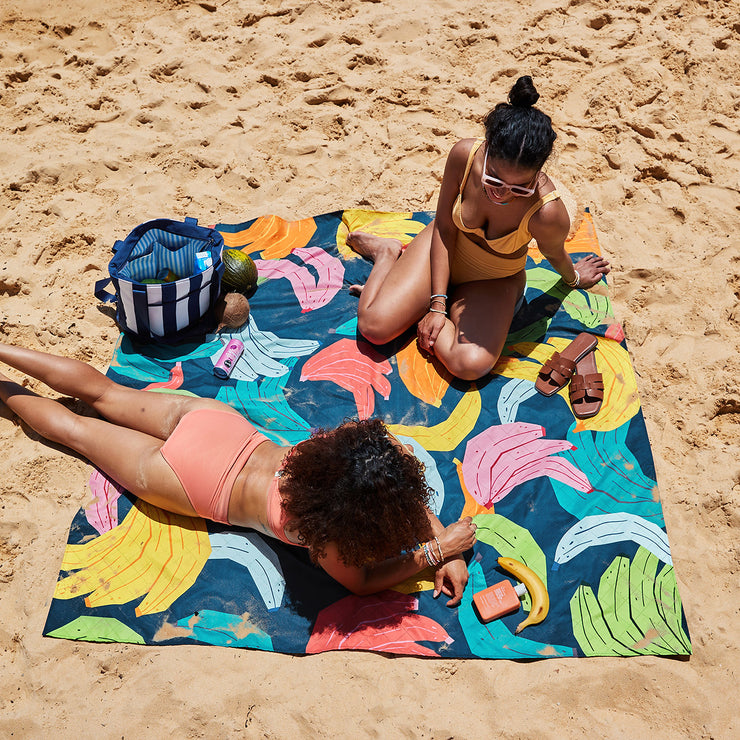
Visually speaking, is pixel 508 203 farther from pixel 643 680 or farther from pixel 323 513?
pixel 643 680

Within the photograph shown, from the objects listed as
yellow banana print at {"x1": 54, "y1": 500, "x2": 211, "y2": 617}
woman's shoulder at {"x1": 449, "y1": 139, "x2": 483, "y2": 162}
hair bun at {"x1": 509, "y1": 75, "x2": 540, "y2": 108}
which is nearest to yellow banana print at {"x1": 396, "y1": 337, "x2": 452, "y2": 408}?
woman's shoulder at {"x1": 449, "y1": 139, "x2": 483, "y2": 162}

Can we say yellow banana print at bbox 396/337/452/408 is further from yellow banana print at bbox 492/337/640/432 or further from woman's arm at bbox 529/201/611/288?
woman's arm at bbox 529/201/611/288

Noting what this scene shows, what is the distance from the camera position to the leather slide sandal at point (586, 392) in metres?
3.50

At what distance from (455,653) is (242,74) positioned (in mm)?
4872

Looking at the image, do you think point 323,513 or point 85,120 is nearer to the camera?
point 323,513

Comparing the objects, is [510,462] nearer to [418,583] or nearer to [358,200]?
[418,583]

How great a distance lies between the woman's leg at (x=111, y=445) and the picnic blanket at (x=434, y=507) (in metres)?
0.25

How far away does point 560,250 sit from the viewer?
3516 mm

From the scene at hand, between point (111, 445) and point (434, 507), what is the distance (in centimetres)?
168

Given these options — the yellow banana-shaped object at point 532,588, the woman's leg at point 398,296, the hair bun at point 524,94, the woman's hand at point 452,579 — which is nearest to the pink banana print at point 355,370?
the woman's leg at point 398,296

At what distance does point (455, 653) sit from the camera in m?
2.83

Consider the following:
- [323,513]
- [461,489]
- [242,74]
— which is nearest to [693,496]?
[461,489]

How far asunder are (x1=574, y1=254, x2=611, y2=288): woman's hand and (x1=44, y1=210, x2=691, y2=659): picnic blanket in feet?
0.30

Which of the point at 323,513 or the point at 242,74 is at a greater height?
the point at 242,74
